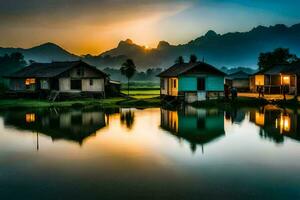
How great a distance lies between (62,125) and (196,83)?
74.0 feet

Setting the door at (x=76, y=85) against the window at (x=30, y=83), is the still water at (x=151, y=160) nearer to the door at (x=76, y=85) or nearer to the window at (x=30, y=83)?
the door at (x=76, y=85)

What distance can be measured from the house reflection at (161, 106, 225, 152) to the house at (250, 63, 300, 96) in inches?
863

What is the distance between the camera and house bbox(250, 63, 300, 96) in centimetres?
4916

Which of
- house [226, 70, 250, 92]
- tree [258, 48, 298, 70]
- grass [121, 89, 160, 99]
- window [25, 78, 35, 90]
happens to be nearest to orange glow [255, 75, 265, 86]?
house [226, 70, 250, 92]

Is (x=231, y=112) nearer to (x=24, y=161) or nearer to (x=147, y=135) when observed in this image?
(x=147, y=135)

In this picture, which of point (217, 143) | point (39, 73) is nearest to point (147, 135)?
point (217, 143)

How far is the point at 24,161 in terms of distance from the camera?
1534 cm

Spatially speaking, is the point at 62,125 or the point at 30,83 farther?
the point at 30,83

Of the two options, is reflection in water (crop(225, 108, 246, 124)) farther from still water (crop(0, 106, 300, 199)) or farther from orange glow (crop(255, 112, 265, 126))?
orange glow (crop(255, 112, 265, 126))

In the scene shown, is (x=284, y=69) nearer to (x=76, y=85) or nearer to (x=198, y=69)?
(x=198, y=69)

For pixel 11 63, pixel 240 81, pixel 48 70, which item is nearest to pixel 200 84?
pixel 48 70

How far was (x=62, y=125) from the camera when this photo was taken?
85.1 ft

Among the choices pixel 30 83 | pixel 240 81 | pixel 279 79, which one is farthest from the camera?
pixel 240 81

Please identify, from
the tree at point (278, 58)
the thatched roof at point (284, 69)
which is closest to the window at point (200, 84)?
the thatched roof at point (284, 69)
